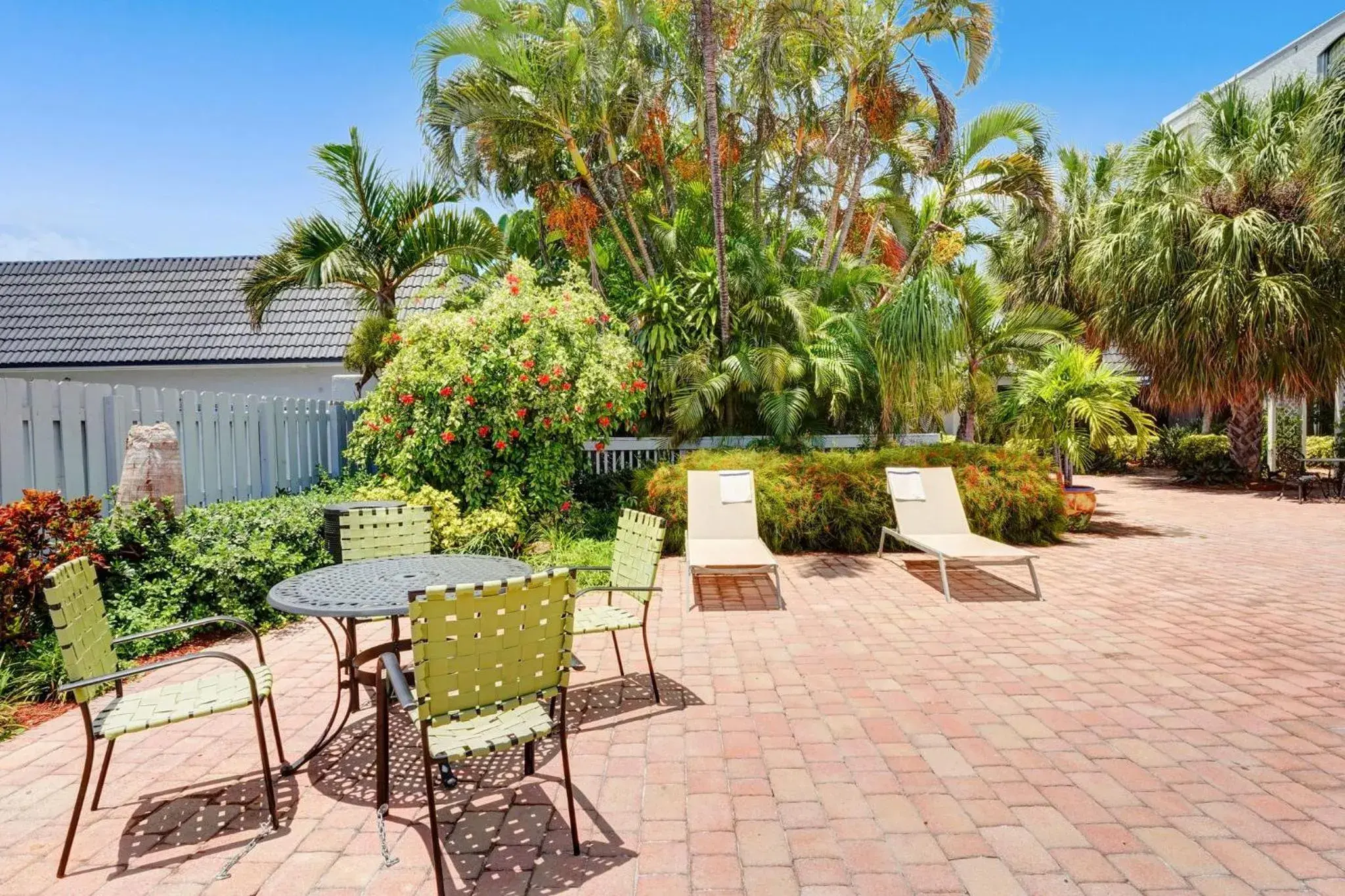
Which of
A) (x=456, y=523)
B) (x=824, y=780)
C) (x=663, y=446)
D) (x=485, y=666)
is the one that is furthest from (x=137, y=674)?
(x=663, y=446)

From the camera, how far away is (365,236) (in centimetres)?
1067

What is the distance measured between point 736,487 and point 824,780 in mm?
4833

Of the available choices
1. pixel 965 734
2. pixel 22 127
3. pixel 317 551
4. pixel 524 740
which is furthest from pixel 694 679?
pixel 22 127

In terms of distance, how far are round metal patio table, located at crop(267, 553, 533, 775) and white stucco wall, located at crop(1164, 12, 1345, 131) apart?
22038mm

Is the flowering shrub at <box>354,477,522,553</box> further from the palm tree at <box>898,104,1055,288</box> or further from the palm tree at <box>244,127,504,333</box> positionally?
the palm tree at <box>898,104,1055,288</box>

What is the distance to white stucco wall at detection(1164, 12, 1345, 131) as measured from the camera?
1967 cm

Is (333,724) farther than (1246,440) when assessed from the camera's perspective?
No

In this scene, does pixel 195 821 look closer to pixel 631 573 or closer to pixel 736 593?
pixel 631 573

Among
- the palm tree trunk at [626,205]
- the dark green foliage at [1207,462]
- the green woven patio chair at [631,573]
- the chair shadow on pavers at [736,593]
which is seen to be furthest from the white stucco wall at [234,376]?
the dark green foliage at [1207,462]

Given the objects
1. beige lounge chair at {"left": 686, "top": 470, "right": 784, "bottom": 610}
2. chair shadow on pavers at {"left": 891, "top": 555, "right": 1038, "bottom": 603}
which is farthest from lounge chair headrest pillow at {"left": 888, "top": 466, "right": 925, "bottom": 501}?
beige lounge chair at {"left": 686, "top": 470, "right": 784, "bottom": 610}

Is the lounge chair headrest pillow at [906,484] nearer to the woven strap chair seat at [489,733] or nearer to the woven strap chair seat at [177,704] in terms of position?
the woven strap chair seat at [489,733]

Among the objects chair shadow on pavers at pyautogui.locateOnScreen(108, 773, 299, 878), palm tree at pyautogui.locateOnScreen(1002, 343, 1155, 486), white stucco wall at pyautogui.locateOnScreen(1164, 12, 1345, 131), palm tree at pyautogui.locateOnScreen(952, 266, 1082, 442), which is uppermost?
white stucco wall at pyautogui.locateOnScreen(1164, 12, 1345, 131)

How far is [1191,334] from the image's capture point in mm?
13930

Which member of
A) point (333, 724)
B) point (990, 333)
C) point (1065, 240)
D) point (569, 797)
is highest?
point (1065, 240)
